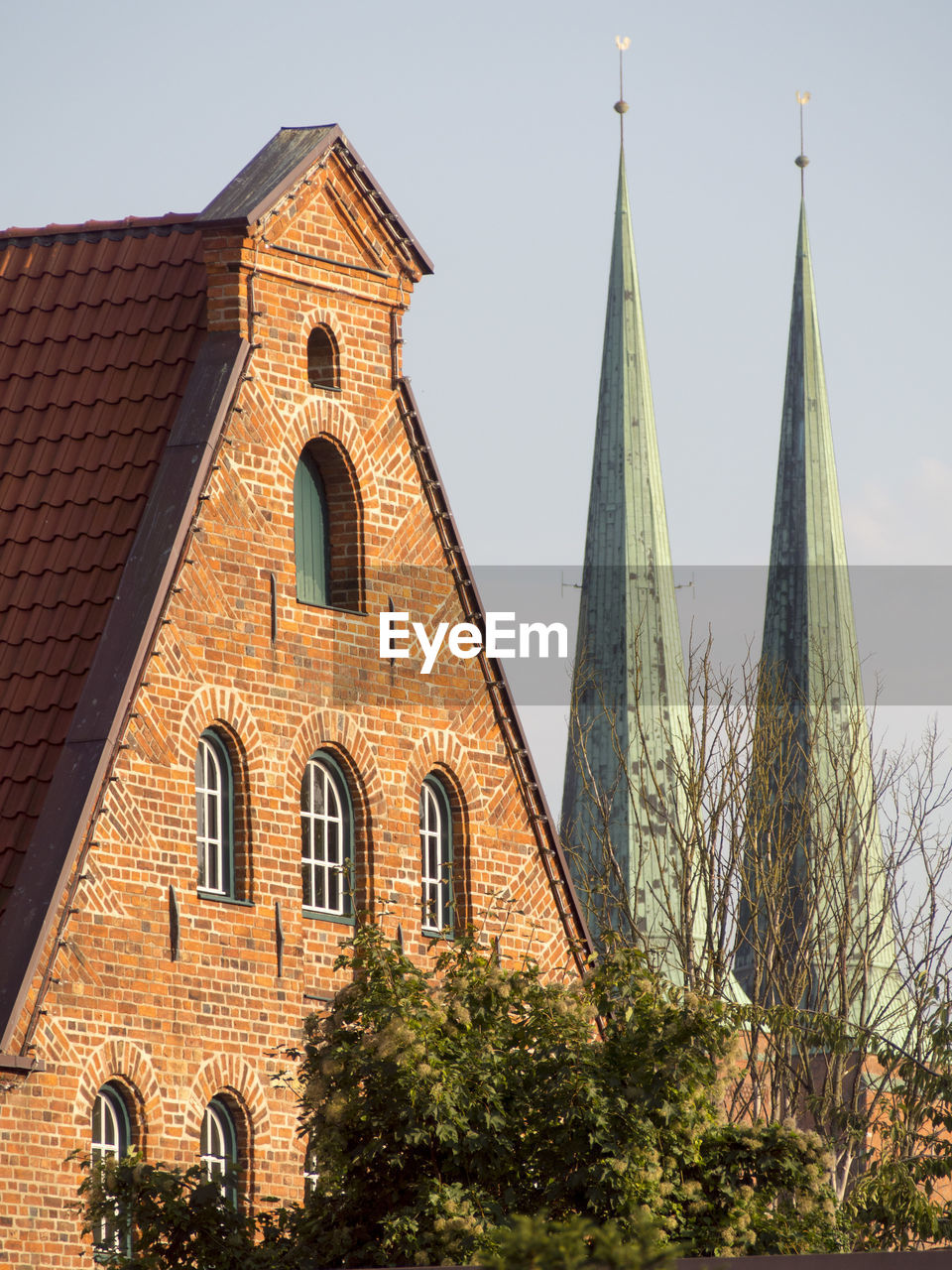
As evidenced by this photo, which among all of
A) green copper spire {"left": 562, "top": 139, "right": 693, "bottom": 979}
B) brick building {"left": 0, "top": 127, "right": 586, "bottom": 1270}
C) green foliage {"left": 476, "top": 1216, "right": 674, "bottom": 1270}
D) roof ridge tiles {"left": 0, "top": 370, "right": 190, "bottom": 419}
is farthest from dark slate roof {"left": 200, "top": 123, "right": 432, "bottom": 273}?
green copper spire {"left": 562, "top": 139, "right": 693, "bottom": 979}

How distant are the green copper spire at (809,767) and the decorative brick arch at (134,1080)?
59.9 ft

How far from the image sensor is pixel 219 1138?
79.8ft

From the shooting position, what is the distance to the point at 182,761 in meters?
24.2

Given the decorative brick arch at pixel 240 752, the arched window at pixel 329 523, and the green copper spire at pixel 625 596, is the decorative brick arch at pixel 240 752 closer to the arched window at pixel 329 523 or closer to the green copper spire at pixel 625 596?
the arched window at pixel 329 523

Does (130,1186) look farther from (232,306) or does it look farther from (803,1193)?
(232,306)

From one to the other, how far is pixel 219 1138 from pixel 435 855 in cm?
409

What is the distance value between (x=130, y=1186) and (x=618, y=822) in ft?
111

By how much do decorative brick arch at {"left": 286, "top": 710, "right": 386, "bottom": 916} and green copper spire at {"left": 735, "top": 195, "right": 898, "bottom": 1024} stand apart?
1531 centimetres

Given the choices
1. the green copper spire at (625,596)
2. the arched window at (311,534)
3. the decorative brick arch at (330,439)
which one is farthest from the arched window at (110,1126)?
the green copper spire at (625,596)

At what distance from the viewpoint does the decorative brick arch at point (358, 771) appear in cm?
2591

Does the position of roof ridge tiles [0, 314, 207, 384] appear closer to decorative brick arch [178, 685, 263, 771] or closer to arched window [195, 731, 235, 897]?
decorative brick arch [178, 685, 263, 771]

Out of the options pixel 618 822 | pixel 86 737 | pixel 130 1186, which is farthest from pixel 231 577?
pixel 618 822

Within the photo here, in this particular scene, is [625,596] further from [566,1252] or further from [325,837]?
[566,1252]

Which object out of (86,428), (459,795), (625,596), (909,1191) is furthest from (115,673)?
(625,596)
